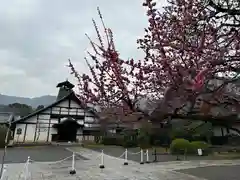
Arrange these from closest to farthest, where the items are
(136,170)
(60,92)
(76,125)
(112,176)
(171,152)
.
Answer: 1. (112,176)
2. (136,170)
3. (171,152)
4. (76,125)
5. (60,92)

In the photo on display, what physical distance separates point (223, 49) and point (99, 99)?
1.71m

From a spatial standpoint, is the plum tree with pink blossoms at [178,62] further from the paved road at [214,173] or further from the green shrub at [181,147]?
the green shrub at [181,147]

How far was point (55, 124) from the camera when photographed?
25703 mm

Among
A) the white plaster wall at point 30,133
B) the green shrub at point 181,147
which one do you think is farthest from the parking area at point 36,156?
the green shrub at point 181,147

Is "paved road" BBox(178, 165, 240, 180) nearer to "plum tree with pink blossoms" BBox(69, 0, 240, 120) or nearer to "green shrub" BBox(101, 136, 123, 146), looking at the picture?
"plum tree with pink blossoms" BBox(69, 0, 240, 120)

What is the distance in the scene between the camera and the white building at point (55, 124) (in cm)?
2469

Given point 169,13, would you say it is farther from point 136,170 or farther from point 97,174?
point 136,170

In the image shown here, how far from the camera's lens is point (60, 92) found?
29.7 metres

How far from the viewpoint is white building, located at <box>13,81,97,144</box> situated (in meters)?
24.7

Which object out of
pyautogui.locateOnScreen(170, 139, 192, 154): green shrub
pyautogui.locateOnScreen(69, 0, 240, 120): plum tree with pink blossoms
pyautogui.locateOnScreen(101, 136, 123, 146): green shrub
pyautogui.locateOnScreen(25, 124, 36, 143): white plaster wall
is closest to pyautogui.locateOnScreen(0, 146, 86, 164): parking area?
pyautogui.locateOnScreen(25, 124, 36, 143): white plaster wall

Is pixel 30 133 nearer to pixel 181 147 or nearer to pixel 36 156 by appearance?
pixel 36 156

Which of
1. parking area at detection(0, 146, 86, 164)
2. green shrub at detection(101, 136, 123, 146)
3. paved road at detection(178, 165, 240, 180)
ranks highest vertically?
green shrub at detection(101, 136, 123, 146)

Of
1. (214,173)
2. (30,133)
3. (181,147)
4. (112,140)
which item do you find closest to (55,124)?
(30,133)

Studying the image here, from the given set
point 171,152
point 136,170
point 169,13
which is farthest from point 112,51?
point 171,152
